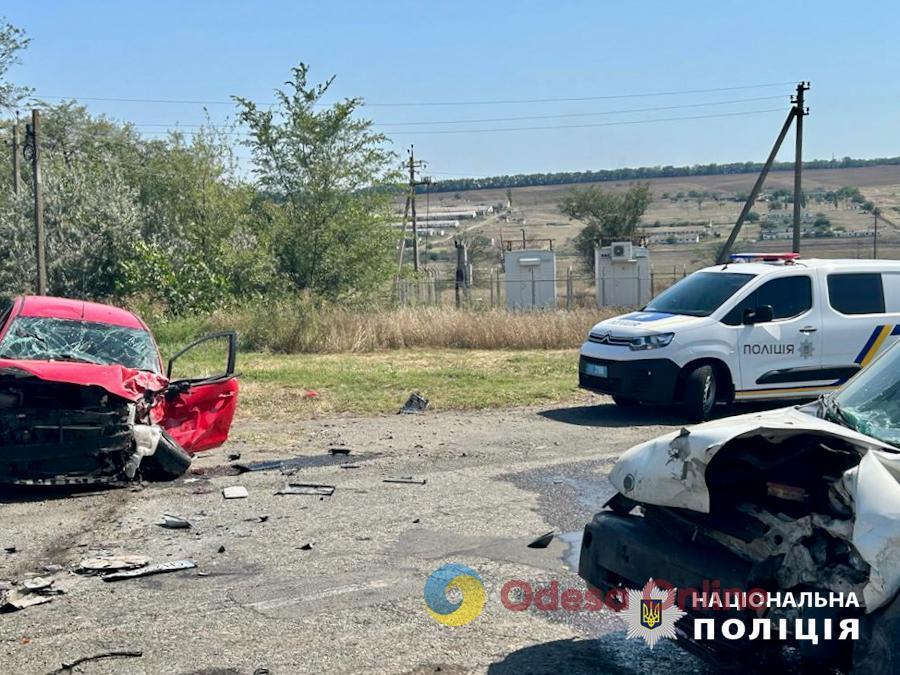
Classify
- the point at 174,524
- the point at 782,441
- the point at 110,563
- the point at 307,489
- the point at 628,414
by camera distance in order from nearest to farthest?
the point at 782,441, the point at 110,563, the point at 174,524, the point at 307,489, the point at 628,414

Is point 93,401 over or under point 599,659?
over

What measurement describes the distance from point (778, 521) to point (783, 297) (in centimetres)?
913

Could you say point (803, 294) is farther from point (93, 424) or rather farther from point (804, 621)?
point (804, 621)

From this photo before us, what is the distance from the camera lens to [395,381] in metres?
15.6

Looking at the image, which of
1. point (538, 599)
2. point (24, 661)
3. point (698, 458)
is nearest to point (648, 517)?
→ point (698, 458)

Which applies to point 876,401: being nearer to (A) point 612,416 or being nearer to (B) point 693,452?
(B) point 693,452

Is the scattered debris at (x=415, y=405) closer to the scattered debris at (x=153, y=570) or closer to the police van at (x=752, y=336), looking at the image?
the police van at (x=752, y=336)

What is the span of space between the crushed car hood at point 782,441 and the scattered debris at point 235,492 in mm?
4542

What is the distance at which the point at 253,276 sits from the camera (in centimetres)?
2741

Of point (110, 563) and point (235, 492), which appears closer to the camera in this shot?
point (110, 563)

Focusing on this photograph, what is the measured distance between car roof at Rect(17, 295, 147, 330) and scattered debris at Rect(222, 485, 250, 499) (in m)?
2.63

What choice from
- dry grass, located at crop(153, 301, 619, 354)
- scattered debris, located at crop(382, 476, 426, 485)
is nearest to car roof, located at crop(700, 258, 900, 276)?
scattered debris, located at crop(382, 476, 426, 485)

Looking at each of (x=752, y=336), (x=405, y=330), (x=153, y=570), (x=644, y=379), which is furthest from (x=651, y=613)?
(x=405, y=330)

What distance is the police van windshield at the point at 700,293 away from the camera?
12195 mm
